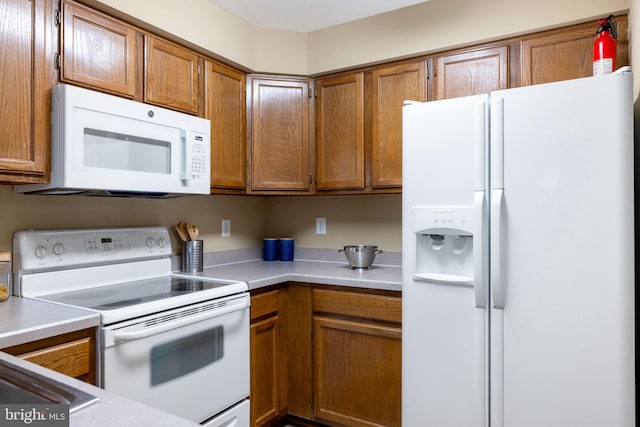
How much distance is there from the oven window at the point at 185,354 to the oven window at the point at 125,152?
764 mm

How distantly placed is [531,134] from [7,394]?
1.70 m

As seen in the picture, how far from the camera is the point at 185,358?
5.68 ft

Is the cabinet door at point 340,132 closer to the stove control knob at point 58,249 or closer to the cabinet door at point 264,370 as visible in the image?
the cabinet door at point 264,370

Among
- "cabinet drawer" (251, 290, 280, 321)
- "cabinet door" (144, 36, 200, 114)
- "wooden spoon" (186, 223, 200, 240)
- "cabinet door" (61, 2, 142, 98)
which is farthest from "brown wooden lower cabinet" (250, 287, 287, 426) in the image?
"cabinet door" (61, 2, 142, 98)

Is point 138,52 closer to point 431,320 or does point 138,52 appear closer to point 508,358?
point 431,320

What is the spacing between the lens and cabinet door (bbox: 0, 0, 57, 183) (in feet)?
4.99

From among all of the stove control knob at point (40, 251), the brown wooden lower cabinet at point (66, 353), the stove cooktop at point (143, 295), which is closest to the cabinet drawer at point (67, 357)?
the brown wooden lower cabinet at point (66, 353)

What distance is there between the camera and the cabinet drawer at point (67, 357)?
4.29ft

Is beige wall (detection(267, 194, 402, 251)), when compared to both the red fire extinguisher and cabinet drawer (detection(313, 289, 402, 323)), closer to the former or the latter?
cabinet drawer (detection(313, 289, 402, 323))

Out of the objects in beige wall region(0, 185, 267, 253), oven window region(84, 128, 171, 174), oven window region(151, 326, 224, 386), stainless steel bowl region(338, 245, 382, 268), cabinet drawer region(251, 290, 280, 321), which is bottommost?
oven window region(151, 326, 224, 386)

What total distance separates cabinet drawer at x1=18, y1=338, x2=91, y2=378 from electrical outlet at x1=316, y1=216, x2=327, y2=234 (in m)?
1.76

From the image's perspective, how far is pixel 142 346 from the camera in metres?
1.56

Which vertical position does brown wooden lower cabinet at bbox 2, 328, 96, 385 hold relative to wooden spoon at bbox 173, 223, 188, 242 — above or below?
below

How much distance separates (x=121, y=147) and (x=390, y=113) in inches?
54.7
